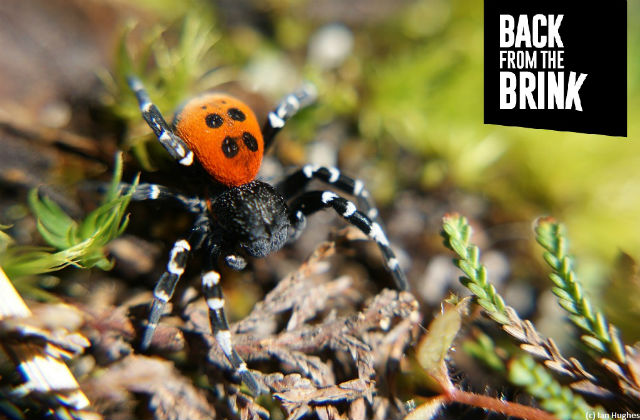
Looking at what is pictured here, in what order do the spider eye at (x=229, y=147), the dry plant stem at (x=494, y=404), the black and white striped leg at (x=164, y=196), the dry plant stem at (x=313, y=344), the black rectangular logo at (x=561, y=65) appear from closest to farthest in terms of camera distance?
the dry plant stem at (x=494, y=404), the dry plant stem at (x=313, y=344), the black and white striped leg at (x=164, y=196), the spider eye at (x=229, y=147), the black rectangular logo at (x=561, y=65)

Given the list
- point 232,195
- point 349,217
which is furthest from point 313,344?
point 232,195

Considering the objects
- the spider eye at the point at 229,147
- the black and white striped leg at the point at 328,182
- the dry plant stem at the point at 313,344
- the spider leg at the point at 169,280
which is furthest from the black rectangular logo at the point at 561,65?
the spider leg at the point at 169,280

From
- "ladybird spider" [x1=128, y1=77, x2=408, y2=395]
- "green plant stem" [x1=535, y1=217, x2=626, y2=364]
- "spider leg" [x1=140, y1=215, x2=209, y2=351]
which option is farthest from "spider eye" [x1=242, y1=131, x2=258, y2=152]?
"green plant stem" [x1=535, y1=217, x2=626, y2=364]

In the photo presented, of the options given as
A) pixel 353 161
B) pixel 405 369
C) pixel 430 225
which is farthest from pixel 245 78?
pixel 405 369

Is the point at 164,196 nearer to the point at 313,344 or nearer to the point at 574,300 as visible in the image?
the point at 313,344

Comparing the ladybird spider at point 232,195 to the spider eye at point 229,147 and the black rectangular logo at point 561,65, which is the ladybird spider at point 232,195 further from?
the black rectangular logo at point 561,65

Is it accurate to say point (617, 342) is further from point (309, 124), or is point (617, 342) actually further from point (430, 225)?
point (309, 124)
